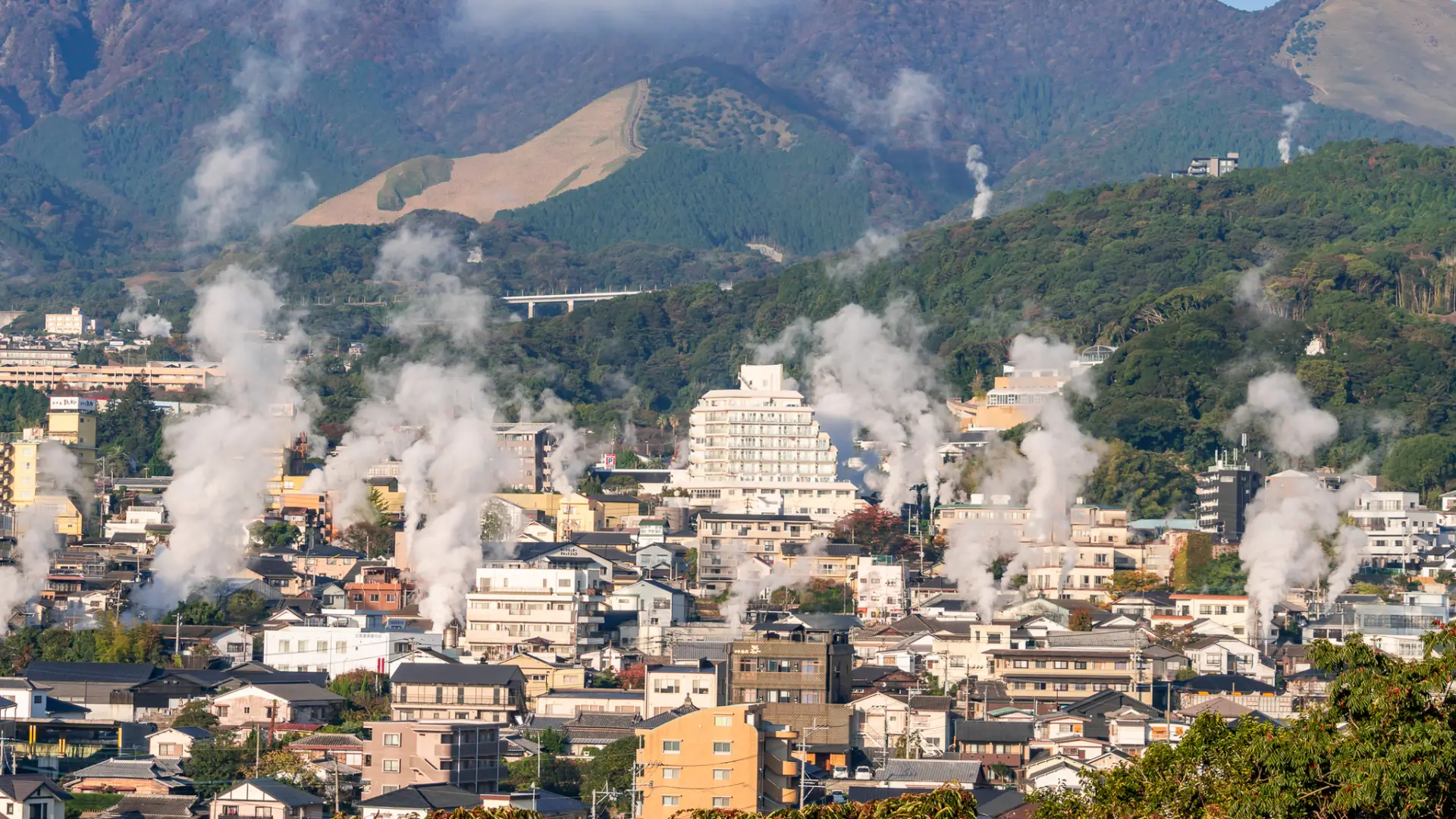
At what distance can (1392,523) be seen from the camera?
7300 centimetres

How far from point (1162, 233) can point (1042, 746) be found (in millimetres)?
72077

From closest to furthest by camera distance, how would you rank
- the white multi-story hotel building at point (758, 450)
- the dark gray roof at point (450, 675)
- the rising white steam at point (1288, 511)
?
the dark gray roof at point (450, 675)
the rising white steam at point (1288, 511)
the white multi-story hotel building at point (758, 450)

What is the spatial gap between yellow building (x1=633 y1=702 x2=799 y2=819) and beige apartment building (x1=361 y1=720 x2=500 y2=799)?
12.9 ft

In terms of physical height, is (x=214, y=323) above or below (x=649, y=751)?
above

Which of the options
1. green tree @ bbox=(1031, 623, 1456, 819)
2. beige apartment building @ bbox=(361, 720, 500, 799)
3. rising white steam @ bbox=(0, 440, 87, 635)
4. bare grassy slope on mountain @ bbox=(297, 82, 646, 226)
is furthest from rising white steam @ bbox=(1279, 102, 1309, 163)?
green tree @ bbox=(1031, 623, 1456, 819)

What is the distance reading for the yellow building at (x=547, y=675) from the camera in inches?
2024

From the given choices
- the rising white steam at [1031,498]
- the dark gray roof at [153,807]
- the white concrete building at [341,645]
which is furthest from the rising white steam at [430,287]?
the dark gray roof at [153,807]

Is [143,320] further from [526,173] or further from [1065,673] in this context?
[1065,673]

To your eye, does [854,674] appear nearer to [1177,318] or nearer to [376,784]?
[376,784]

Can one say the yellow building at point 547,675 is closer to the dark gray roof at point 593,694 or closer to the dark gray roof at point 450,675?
the dark gray roof at point 593,694

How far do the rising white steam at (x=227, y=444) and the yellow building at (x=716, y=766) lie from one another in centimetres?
2577

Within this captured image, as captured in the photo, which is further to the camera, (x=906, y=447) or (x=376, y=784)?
(x=906, y=447)

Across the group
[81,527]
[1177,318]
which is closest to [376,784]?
[81,527]

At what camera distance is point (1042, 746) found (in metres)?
44.4
